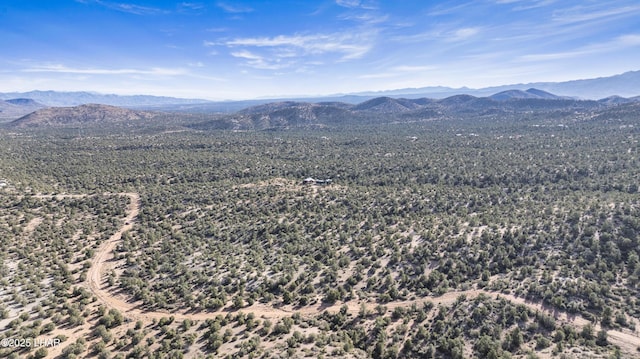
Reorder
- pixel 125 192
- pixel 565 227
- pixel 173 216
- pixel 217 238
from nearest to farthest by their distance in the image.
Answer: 1. pixel 565 227
2. pixel 217 238
3. pixel 173 216
4. pixel 125 192

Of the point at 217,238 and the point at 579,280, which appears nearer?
the point at 579,280

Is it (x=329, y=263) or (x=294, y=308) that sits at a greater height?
(x=329, y=263)

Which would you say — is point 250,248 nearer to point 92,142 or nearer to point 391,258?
point 391,258

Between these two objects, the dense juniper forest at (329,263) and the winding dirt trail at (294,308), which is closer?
the dense juniper forest at (329,263)

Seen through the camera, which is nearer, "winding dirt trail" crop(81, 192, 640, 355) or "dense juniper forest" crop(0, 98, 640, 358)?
"dense juniper forest" crop(0, 98, 640, 358)

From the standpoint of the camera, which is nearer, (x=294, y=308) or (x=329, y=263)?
(x=294, y=308)

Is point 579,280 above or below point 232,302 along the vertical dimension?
above

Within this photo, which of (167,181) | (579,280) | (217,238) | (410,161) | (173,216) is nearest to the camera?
(579,280)

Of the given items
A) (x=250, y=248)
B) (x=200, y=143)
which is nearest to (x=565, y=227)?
(x=250, y=248)
